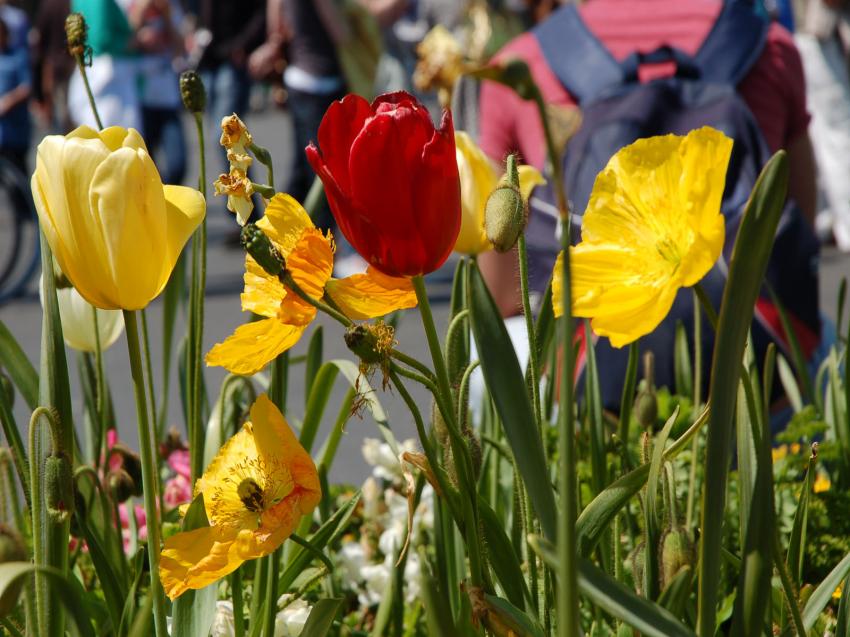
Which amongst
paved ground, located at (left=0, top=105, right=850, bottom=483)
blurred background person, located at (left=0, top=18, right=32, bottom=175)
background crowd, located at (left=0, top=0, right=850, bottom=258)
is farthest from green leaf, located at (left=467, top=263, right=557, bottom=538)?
blurred background person, located at (left=0, top=18, right=32, bottom=175)

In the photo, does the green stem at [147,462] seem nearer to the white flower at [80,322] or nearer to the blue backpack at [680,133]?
the white flower at [80,322]

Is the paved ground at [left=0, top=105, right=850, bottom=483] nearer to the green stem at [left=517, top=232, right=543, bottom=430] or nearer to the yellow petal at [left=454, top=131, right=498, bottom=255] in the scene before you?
the yellow petal at [left=454, top=131, right=498, bottom=255]

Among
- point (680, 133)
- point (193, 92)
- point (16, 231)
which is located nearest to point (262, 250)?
point (193, 92)

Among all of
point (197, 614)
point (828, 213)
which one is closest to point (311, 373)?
point (197, 614)

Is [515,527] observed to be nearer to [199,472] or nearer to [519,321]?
[199,472]

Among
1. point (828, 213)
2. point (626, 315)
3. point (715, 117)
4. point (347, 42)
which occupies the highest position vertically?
point (626, 315)

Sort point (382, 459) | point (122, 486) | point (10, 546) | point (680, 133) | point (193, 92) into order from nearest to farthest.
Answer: point (10, 546)
point (193, 92)
point (122, 486)
point (382, 459)
point (680, 133)

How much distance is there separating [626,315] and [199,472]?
0.44 meters

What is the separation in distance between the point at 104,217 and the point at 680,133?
121 centimetres

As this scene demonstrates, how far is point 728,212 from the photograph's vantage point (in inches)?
69.0

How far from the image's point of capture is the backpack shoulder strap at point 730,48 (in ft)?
6.35

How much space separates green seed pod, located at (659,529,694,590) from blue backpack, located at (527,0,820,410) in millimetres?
979

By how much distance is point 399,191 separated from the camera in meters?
0.71

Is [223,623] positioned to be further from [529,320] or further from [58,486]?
[529,320]
